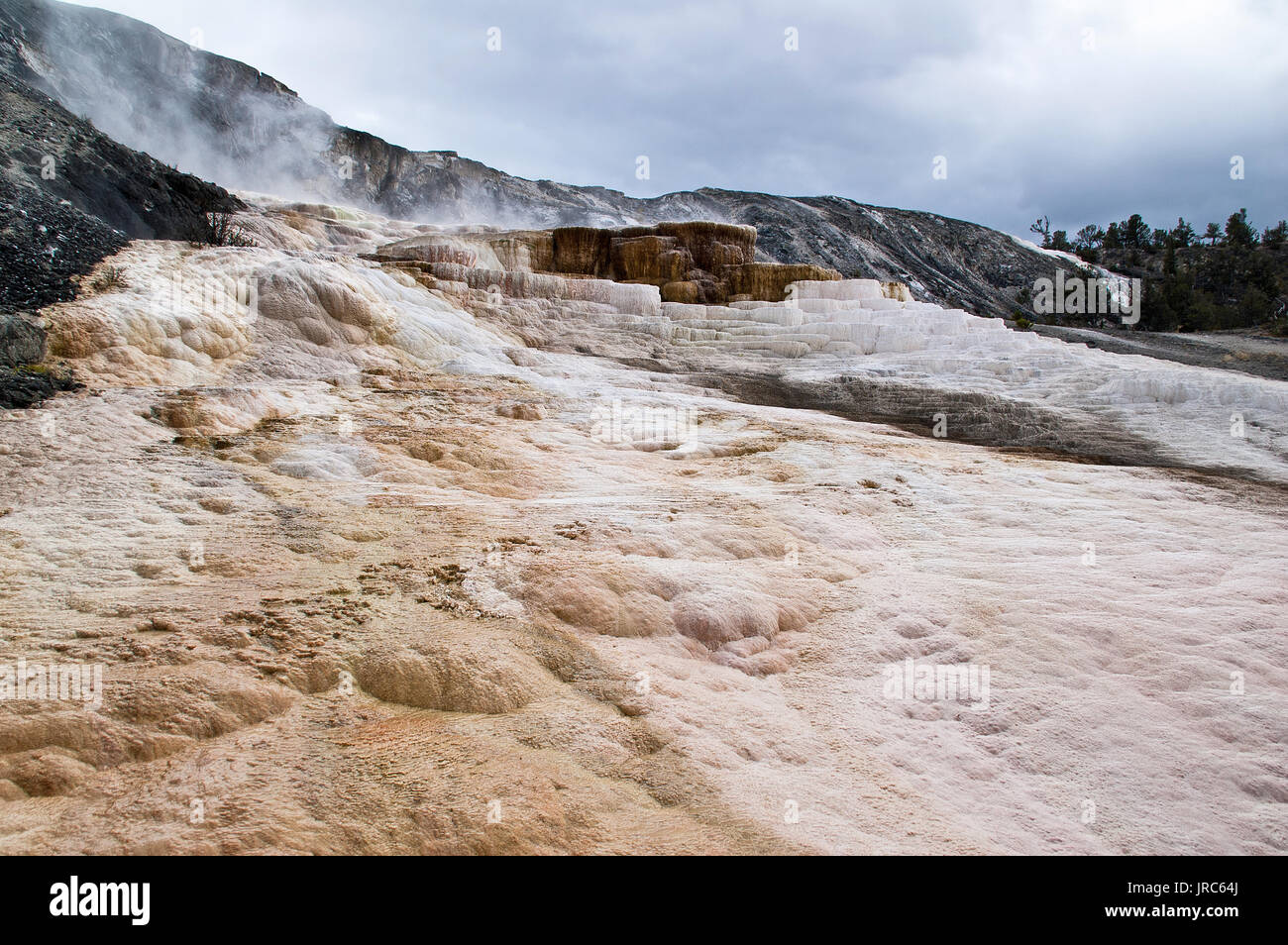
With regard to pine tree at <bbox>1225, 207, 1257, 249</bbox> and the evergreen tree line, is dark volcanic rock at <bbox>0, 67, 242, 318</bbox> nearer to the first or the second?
the evergreen tree line

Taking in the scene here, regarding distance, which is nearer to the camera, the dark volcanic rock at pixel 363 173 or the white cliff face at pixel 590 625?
the white cliff face at pixel 590 625

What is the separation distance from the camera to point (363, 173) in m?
28.6

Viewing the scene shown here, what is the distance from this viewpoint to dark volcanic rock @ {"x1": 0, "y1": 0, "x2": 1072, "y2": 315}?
20.2m

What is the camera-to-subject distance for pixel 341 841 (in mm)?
1697

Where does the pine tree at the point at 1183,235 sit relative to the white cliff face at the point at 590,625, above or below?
above

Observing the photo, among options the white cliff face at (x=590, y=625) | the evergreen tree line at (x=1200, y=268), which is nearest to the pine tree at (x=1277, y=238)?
the evergreen tree line at (x=1200, y=268)

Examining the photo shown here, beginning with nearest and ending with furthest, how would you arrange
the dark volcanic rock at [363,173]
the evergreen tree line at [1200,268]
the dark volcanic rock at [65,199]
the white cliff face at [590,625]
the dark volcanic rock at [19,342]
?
the white cliff face at [590,625]
the dark volcanic rock at [19,342]
the dark volcanic rock at [65,199]
the dark volcanic rock at [363,173]
the evergreen tree line at [1200,268]

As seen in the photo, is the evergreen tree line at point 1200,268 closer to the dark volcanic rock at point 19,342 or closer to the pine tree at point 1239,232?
the pine tree at point 1239,232

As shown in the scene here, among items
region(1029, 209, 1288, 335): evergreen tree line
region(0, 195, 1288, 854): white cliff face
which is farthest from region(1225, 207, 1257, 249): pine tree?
region(0, 195, 1288, 854): white cliff face

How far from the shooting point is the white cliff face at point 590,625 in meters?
1.92

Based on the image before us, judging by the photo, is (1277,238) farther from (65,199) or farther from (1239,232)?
(65,199)

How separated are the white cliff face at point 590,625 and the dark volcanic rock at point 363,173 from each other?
18.5 meters
